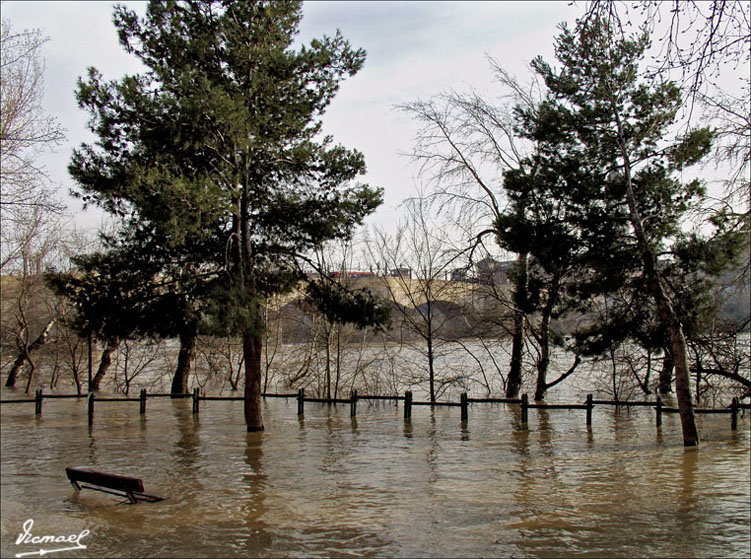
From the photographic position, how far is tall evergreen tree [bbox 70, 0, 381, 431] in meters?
13.2

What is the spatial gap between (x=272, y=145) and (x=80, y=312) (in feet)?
18.9

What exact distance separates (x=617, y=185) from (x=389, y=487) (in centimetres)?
842

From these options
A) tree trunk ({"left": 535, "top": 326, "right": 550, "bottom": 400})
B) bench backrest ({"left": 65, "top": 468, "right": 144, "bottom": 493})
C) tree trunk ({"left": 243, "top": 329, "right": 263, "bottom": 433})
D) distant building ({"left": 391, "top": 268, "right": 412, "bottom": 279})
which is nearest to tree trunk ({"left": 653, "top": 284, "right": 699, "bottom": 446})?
tree trunk ({"left": 535, "top": 326, "right": 550, "bottom": 400})

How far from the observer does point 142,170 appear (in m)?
12.6

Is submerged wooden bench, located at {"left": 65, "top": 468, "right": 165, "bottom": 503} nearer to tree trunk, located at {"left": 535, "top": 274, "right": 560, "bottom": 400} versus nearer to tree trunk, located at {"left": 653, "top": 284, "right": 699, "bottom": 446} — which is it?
tree trunk, located at {"left": 653, "top": 284, "right": 699, "bottom": 446}

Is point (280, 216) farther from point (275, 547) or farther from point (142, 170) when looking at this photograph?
point (275, 547)

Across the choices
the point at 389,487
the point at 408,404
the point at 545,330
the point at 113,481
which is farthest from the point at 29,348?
the point at 389,487

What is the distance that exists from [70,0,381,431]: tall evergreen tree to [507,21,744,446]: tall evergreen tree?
4626mm

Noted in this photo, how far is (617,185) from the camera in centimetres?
1455

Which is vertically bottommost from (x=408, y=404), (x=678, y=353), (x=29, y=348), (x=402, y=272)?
(x=408, y=404)

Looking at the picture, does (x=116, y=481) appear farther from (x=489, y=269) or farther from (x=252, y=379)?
(x=489, y=269)

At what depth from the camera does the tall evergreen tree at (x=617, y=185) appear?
46.2 feet

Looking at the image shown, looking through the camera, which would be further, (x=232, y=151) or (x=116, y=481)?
(x=232, y=151)

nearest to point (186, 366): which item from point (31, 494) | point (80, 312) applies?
point (80, 312)
